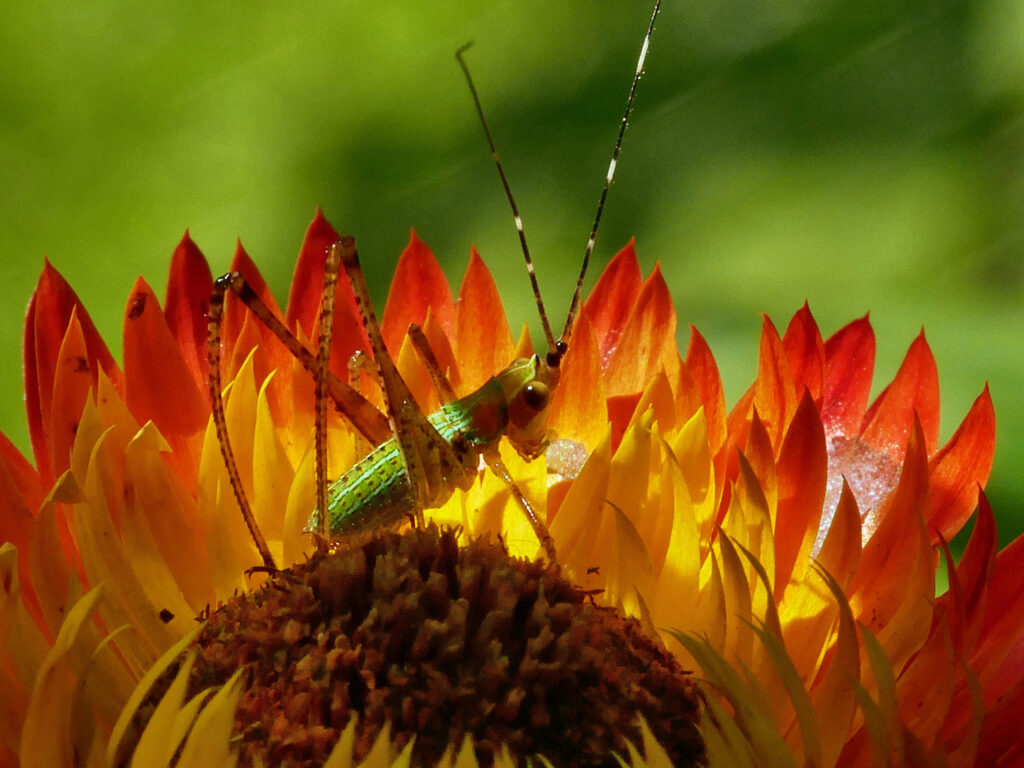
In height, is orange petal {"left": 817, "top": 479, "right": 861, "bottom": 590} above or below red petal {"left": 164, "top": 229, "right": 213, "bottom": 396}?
below

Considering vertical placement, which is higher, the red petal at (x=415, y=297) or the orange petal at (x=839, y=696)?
the red petal at (x=415, y=297)

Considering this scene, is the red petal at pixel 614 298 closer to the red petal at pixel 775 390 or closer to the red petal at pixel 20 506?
the red petal at pixel 775 390

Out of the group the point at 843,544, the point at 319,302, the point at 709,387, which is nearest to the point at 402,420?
the point at 319,302

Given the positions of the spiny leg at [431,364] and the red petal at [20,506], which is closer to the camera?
the red petal at [20,506]

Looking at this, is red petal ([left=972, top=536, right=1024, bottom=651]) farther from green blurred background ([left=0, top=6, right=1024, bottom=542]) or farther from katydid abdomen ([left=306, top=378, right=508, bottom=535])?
katydid abdomen ([left=306, top=378, right=508, bottom=535])

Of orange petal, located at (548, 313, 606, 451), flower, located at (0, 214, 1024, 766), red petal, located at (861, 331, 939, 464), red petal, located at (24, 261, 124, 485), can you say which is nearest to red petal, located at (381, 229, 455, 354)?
flower, located at (0, 214, 1024, 766)

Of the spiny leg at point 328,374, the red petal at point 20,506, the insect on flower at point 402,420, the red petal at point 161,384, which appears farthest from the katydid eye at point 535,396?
the red petal at point 20,506

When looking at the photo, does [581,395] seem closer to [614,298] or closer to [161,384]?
[614,298]
